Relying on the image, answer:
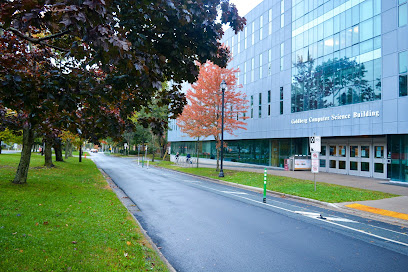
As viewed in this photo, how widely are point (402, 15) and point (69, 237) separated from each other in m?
22.1

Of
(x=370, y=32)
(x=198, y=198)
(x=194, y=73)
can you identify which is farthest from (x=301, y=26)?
(x=194, y=73)

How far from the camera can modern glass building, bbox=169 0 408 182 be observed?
18.1 m

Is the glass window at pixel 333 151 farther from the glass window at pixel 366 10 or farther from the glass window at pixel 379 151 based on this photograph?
the glass window at pixel 366 10

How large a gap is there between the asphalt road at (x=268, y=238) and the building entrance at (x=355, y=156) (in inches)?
516

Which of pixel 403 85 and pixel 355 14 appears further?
pixel 355 14

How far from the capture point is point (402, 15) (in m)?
17.7

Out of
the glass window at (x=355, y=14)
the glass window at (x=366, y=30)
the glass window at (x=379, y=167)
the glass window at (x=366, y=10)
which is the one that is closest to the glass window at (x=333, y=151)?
the glass window at (x=379, y=167)

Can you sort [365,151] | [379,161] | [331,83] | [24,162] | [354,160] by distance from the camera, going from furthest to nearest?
[331,83], [354,160], [365,151], [379,161], [24,162]

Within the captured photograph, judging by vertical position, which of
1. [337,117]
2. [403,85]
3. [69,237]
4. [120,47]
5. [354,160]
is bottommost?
[69,237]

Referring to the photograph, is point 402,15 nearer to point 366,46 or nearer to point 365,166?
point 366,46

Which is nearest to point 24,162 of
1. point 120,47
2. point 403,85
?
point 120,47

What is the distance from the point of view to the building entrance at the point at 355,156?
65.1 ft

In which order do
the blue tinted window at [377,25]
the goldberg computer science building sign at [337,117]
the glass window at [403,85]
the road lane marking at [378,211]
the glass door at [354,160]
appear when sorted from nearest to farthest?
the road lane marking at [378,211] < the glass window at [403,85] < the blue tinted window at [377,25] < the goldberg computer science building sign at [337,117] < the glass door at [354,160]

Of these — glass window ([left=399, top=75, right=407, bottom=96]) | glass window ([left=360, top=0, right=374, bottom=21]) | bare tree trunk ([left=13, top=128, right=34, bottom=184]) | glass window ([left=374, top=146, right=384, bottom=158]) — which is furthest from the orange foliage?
bare tree trunk ([left=13, top=128, right=34, bottom=184])
